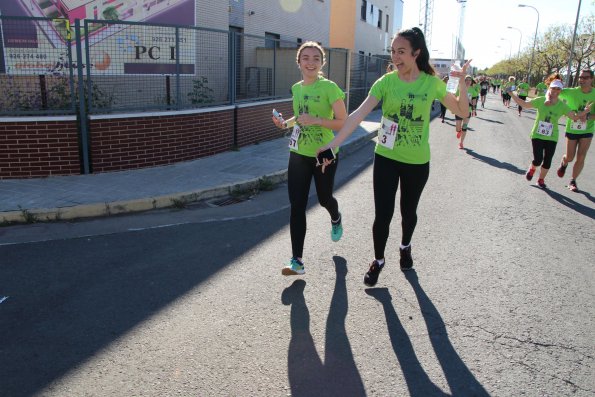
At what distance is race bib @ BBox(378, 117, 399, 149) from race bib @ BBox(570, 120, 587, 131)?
5227 millimetres

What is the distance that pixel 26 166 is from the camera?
7516 mm

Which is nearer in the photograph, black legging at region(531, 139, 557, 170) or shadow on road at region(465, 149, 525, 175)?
black legging at region(531, 139, 557, 170)

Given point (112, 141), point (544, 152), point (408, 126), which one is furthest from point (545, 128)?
point (112, 141)

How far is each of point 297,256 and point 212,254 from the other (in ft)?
3.32

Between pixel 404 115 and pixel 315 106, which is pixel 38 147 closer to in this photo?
pixel 315 106

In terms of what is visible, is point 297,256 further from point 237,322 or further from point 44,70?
point 44,70

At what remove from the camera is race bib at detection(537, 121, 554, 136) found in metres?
7.76

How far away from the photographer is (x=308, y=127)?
4344 mm

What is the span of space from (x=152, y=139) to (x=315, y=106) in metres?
4.95

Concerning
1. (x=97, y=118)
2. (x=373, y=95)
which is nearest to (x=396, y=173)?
(x=373, y=95)

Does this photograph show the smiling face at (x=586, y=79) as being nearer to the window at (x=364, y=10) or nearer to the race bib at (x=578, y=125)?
the race bib at (x=578, y=125)

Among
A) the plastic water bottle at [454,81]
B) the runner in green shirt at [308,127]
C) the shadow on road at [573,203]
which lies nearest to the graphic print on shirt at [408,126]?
the plastic water bottle at [454,81]

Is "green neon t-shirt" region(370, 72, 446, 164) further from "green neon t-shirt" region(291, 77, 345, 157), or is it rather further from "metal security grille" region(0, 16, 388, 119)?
"metal security grille" region(0, 16, 388, 119)

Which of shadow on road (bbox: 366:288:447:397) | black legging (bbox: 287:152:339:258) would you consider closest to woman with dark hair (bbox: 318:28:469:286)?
black legging (bbox: 287:152:339:258)
